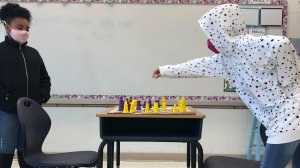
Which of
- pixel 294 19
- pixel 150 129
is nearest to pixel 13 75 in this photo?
pixel 150 129

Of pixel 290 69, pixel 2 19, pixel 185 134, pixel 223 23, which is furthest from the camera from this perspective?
pixel 2 19

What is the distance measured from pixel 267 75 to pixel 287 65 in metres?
0.10

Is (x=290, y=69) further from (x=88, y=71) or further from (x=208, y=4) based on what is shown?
(x=88, y=71)

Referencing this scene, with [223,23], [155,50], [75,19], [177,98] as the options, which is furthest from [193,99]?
[223,23]

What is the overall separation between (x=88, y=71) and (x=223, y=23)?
2249 millimetres

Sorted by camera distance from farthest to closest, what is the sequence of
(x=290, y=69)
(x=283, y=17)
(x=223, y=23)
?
(x=283, y=17) → (x=223, y=23) → (x=290, y=69)

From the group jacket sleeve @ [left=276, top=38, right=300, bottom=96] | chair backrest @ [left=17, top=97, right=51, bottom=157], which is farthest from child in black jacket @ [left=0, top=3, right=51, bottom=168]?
jacket sleeve @ [left=276, top=38, right=300, bottom=96]

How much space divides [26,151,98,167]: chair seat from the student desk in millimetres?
98

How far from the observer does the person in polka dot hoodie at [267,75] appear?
5.01 ft

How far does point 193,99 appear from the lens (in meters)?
3.66

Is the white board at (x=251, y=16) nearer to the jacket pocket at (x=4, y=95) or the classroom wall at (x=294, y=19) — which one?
the classroom wall at (x=294, y=19)

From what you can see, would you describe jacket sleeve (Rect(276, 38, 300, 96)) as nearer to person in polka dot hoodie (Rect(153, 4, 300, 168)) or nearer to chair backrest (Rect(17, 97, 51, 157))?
person in polka dot hoodie (Rect(153, 4, 300, 168))

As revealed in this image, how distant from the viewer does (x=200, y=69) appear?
1899 mm

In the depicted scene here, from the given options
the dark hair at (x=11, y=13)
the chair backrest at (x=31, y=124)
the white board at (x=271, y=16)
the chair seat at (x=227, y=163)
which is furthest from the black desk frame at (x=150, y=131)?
the white board at (x=271, y=16)
